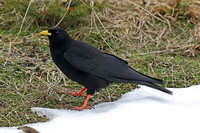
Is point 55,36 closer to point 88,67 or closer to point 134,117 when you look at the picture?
point 88,67

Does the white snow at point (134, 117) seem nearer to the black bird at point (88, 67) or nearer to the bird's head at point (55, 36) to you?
the black bird at point (88, 67)

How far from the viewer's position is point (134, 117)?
11.0ft

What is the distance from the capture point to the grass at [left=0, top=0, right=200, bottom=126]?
3.98 metres

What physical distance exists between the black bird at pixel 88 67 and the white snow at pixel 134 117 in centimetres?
21

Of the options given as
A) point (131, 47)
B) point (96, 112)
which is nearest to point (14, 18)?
point (131, 47)

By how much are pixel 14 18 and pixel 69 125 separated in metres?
3.16

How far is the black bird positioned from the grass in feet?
1.10

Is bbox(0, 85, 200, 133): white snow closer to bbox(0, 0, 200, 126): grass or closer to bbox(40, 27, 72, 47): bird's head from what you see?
bbox(0, 0, 200, 126): grass

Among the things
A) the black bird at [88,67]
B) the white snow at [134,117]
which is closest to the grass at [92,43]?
the white snow at [134,117]

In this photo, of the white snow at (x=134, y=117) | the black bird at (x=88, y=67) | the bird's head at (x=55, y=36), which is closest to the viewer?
the white snow at (x=134, y=117)

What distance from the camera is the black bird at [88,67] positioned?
148 inches

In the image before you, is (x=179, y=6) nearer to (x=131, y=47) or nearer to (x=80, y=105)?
(x=131, y=47)

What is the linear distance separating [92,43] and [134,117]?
2.31 metres

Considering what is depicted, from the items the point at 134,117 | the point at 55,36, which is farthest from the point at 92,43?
the point at 134,117
